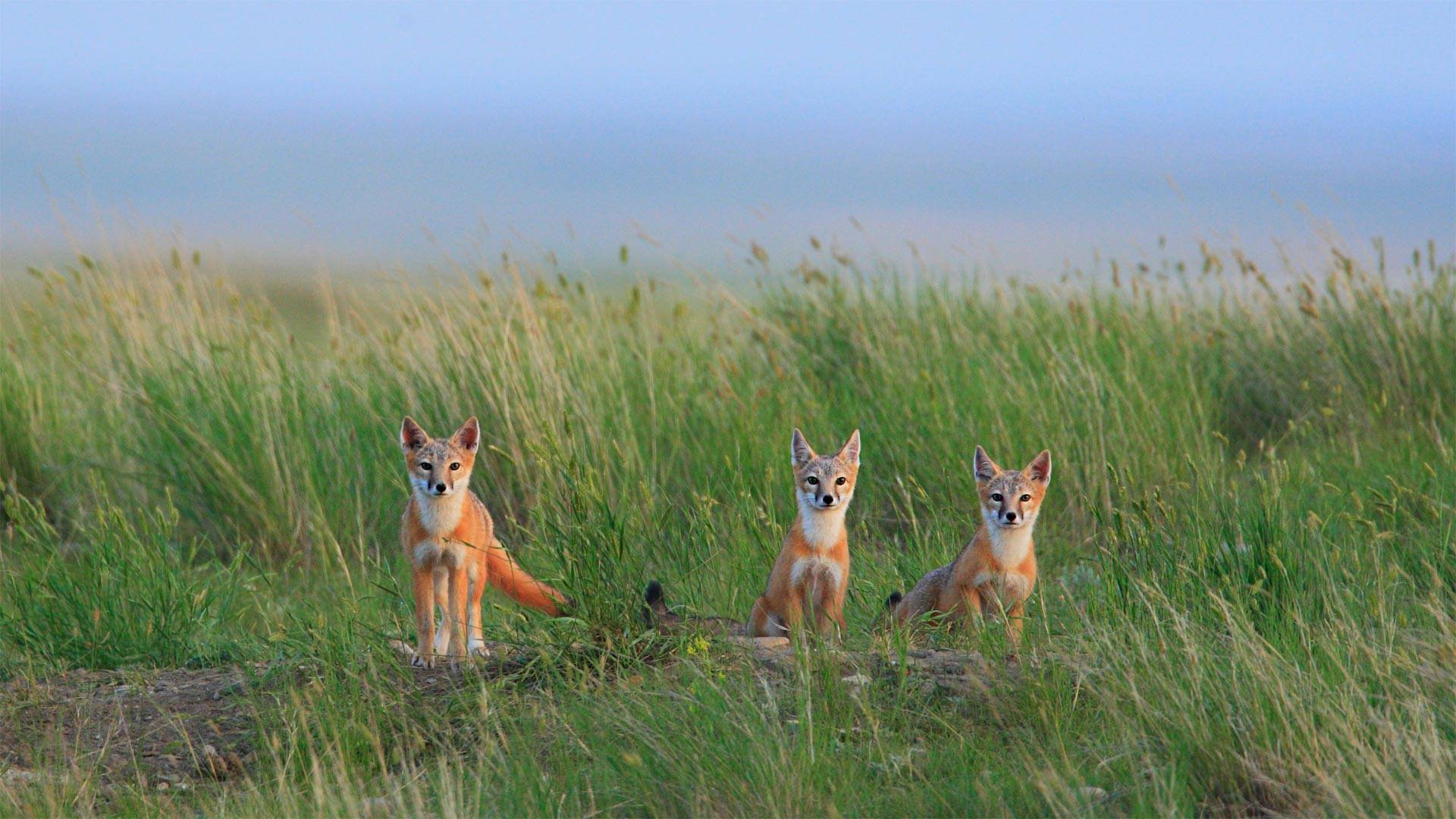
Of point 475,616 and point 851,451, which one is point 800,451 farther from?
point 475,616

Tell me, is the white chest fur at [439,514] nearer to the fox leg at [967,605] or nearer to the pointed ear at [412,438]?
the pointed ear at [412,438]

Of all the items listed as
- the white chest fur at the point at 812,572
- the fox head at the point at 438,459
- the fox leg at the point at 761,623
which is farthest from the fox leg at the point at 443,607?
the white chest fur at the point at 812,572

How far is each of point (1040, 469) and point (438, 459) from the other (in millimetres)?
2330

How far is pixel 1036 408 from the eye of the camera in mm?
7852

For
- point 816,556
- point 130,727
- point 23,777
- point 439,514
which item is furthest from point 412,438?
point 23,777

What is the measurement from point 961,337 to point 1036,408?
2067 mm

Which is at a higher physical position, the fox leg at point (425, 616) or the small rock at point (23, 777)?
the fox leg at point (425, 616)

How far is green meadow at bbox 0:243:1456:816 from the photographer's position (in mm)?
3885

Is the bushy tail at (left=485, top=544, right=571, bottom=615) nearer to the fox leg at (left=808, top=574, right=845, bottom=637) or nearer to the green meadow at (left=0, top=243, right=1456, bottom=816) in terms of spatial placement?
the green meadow at (left=0, top=243, right=1456, bottom=816)

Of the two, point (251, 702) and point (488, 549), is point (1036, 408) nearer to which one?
point (488, 549)

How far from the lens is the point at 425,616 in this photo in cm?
509

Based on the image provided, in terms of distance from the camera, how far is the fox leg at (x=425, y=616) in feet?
16.2

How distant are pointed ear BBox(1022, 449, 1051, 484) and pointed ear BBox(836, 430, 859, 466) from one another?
646mm

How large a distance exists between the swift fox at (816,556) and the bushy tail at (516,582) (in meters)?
0.89
